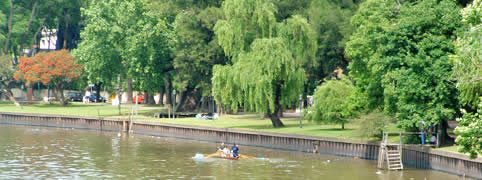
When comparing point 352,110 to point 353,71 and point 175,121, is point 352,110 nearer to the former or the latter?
point 353,71

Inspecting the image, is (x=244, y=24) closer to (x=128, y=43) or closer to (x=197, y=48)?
(x=197, y=48)

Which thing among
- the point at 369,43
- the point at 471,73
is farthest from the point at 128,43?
the point at 471,73

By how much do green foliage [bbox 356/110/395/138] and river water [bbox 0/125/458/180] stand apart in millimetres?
2206

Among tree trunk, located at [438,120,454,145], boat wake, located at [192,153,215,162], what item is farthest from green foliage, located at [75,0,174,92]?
tree trunk, located at [438,120,454,145]

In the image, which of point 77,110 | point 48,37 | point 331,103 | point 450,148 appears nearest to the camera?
point 450,148

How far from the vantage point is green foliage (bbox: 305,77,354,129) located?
5875 centimetres

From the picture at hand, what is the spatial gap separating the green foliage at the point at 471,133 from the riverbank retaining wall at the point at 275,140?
12537 mm

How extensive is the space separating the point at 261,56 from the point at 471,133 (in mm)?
34189

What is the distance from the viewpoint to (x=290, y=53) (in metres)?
60.7

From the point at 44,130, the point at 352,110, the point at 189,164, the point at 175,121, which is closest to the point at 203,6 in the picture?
the point at 175,121

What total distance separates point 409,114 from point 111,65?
172ft

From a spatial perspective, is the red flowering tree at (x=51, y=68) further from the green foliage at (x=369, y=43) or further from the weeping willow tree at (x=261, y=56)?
the green foliage at (x=369, y=43)

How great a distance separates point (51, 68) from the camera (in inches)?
3930

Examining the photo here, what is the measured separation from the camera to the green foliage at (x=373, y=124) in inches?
1994
